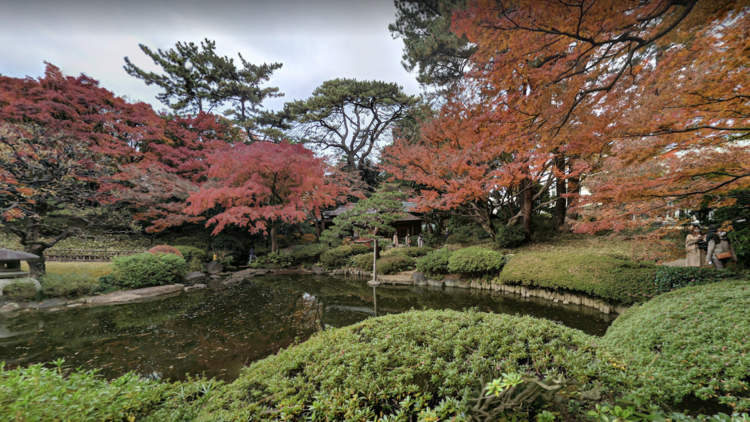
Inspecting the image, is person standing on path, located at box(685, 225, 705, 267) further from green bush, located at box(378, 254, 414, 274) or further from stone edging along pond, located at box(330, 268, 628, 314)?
green bush, located at box(378, 254, 414, 274)

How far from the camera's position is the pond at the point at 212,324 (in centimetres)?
393

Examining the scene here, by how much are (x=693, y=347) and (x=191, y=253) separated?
13.4m

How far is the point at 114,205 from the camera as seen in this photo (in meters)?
11.3

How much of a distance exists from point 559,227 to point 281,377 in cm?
1247

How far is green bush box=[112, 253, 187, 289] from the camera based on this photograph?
296 inches

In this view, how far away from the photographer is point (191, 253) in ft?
34.9

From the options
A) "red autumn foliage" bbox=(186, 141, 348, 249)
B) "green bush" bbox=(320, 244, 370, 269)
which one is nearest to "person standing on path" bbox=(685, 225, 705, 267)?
"green bush" bbox=(320, 244, 370, 269)

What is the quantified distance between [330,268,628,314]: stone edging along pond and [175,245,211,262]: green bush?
5521mm

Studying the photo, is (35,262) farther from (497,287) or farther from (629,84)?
(629,84)

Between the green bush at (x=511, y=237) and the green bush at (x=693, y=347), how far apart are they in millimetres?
A: 6291

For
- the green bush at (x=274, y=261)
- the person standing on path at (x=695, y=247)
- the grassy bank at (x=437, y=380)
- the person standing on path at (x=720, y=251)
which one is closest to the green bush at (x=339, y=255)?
the green bush at (x=274, y=261)

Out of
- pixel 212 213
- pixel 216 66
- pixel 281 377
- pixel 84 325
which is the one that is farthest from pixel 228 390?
pixel 216 66

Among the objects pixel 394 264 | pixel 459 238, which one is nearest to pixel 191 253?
pixel 394 264

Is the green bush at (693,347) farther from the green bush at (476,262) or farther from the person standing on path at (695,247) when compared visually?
the green bush at (476,262)
